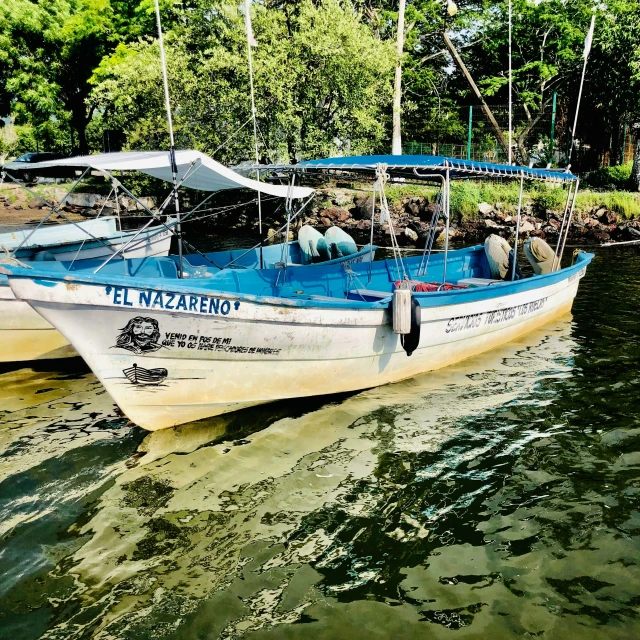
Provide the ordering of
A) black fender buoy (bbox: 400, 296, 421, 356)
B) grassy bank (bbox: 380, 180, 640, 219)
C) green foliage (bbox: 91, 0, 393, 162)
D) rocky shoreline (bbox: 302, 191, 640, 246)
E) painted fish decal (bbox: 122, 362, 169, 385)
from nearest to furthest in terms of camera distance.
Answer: painted fish decal (bbox: 122, 362, 169, 385) → black fender buoy (bbox: 400, 296, 421, 356) → green foliage (bbox: 91, 0, 393, 162) → rocky shoreline (bbox: 302, 191, 640, 246) → grassy bank (bbox: 380, 180, 640, 219)

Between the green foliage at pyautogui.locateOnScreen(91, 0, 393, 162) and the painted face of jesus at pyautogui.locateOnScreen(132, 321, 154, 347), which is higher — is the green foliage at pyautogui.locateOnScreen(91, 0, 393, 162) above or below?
above

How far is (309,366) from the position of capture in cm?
816

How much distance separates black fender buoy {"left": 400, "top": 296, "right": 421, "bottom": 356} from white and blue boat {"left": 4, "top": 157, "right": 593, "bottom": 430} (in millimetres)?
16

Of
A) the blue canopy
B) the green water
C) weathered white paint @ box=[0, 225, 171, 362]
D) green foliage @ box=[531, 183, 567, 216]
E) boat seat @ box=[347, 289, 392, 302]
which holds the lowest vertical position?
the green water

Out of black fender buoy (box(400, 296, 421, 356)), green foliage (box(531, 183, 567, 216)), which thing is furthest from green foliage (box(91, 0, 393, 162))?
black fender buoy (box(400, 296, 421, 356))

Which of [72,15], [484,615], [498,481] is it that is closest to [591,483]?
[498,481]

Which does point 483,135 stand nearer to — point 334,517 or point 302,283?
point 302,283

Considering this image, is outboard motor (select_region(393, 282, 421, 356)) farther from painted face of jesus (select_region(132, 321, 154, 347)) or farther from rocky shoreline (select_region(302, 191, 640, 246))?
rocky shoreline (select_region(302, 191, 640, 246))

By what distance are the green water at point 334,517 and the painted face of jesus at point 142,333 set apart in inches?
55.1

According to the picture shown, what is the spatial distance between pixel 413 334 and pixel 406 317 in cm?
46

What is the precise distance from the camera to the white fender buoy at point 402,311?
26.7ft

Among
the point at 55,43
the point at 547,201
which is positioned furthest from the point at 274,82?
the point at 55,43

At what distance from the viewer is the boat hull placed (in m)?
6.68

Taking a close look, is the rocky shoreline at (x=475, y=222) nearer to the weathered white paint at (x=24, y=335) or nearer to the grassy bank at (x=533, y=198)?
the grassy bank at (x=533, y=198)
